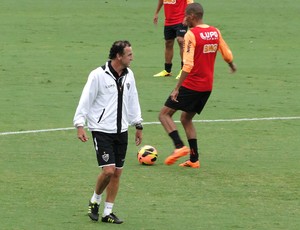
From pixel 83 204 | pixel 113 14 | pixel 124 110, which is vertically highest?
pixel 124 110

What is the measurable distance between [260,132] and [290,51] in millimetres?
10505

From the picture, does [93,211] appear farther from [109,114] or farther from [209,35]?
[209,35]

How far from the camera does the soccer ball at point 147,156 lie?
47.6 ft

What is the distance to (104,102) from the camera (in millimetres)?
11234

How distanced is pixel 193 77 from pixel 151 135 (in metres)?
2.57

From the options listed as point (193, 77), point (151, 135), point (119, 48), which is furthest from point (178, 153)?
point (119, 48)

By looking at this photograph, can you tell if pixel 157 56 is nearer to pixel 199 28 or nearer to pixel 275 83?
pixel 275 83

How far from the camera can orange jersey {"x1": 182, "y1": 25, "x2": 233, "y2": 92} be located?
14.0 meters

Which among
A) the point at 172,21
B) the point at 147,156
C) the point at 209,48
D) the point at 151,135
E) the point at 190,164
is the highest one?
the point at 209,48

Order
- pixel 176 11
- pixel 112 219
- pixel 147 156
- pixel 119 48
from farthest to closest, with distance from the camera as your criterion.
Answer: pixel 176 11 → pixel 147 156 → pixel 112 219 → pixel 119 48

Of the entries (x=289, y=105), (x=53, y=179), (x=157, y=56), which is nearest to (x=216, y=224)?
(x=53, y=179)

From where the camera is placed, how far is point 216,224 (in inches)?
448

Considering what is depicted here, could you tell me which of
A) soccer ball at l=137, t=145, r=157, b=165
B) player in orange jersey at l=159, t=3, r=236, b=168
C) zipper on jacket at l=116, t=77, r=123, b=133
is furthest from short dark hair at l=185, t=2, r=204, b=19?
zipper on jacket at l=116, t=77, r=123, b=133

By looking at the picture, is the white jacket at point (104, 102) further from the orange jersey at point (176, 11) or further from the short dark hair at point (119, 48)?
the orange jersey at point (176, 11)
